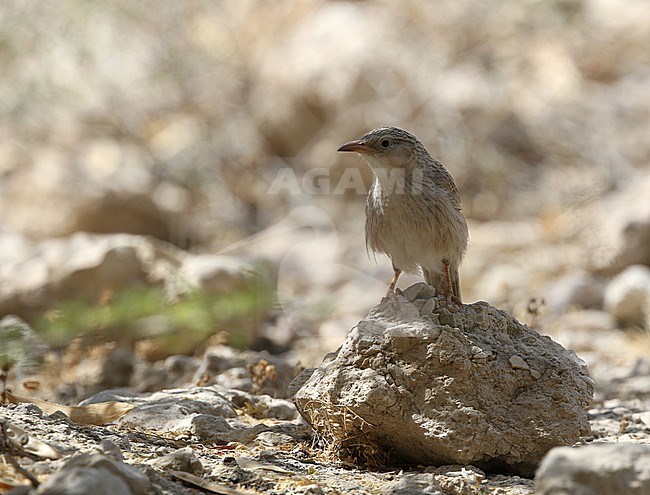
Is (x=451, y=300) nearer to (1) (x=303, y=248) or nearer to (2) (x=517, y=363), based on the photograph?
(2) (x=517, y=363)

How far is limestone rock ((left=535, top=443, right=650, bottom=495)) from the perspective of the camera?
2.89m

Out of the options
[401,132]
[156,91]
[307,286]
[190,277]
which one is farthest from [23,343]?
[156,91]

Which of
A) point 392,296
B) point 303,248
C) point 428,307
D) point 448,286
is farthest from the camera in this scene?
point 303,248

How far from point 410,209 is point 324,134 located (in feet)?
32.7

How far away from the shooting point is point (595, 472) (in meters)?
2.90

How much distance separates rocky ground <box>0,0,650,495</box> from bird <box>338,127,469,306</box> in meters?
0.46

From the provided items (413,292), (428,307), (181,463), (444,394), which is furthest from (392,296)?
(181,463)

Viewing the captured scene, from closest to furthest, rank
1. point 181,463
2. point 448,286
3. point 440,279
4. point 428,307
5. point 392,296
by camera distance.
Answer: point 181,463 → point 428,307 → point 392,296 → point 448,286 → point 440,279

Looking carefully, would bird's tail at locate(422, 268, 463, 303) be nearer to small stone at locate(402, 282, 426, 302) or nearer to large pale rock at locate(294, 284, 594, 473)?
small stone at locate(402, 282, 426, 302)

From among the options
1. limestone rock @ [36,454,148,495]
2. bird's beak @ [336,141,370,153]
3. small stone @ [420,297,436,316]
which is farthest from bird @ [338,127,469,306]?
limestone rock @ [36,454,148,495]

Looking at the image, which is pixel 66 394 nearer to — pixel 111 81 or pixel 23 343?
pixel 23 343

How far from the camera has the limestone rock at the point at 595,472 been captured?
289cm

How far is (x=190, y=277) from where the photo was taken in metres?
8.15

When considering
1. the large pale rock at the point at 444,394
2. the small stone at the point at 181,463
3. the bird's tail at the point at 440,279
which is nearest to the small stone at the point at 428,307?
the large pale rock at the point at 444,394
